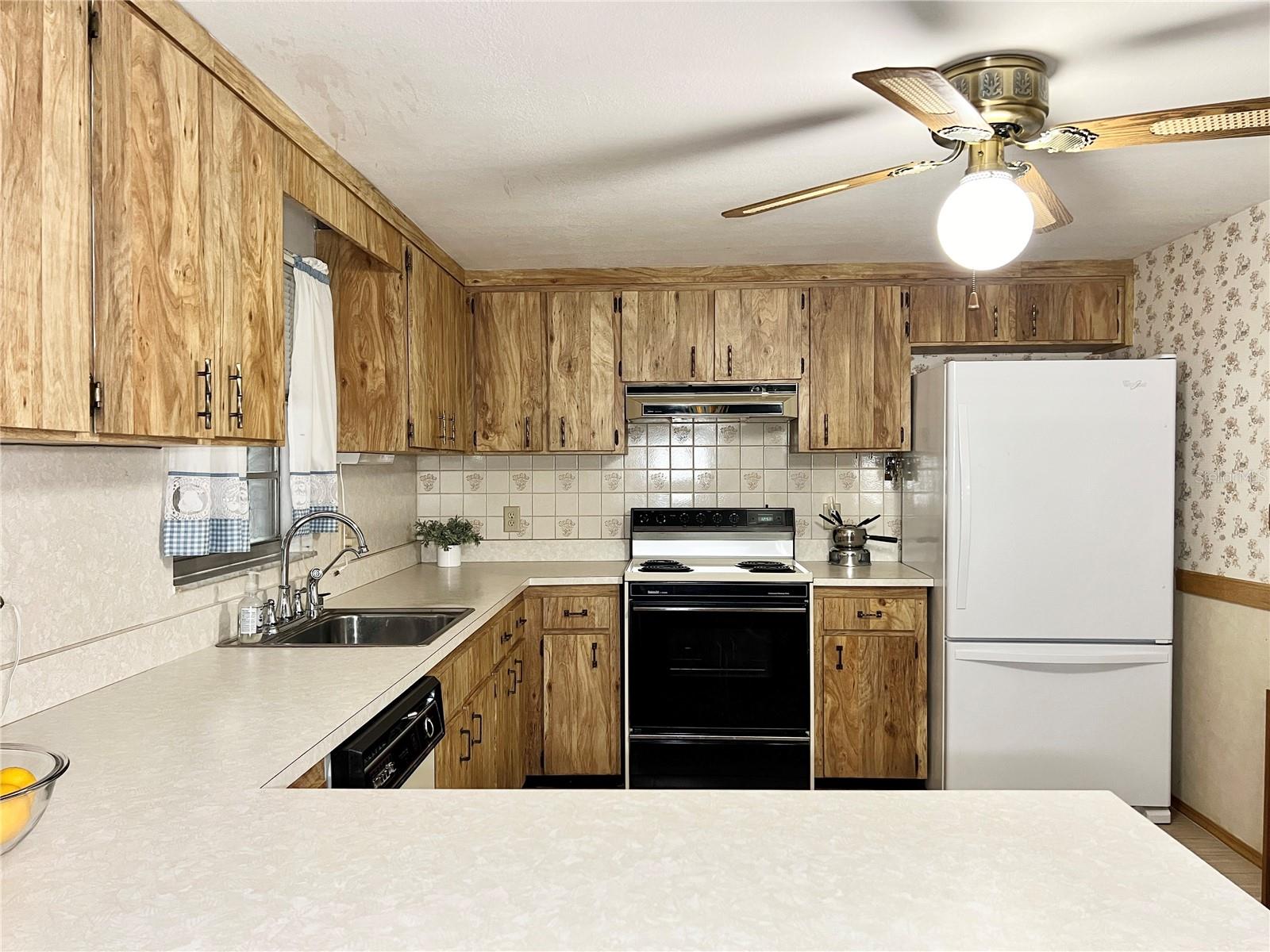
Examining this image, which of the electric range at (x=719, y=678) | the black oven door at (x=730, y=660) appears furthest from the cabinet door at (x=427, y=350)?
the black oven door at (x=730, y=660)

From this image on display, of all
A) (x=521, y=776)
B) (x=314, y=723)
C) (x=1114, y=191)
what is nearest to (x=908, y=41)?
(x=1114, y=191)

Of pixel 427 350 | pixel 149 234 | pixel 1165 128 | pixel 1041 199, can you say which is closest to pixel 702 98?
pixel 1041 199

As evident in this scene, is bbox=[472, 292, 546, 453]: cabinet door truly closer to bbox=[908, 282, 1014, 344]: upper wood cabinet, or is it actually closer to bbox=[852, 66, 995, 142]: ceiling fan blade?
bbox=[908, 282, 1014, 344]: upper wood cabinet

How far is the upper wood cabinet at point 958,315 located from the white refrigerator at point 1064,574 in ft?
1.98

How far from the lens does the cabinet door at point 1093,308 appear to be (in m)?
3.78

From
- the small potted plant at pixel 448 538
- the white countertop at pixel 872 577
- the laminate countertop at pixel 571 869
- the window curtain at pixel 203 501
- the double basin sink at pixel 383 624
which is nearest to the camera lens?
the laminate countertop at pixel 571 869

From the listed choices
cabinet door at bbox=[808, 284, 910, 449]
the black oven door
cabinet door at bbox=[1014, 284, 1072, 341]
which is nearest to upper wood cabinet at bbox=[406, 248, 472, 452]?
the black oven door

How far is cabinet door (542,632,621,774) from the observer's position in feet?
12.3

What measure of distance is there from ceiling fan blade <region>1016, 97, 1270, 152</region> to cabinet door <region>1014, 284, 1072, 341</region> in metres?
2.12

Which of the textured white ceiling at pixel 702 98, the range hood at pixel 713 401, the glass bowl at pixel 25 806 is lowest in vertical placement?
the glass bowl at pixel 25 806

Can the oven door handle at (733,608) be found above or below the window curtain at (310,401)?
below

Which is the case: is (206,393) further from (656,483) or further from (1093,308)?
(1093,308)

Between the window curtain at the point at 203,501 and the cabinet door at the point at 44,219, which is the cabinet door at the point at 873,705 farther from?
the cabinet door at the point at 44,219

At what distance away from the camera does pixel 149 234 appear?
5.09ft
